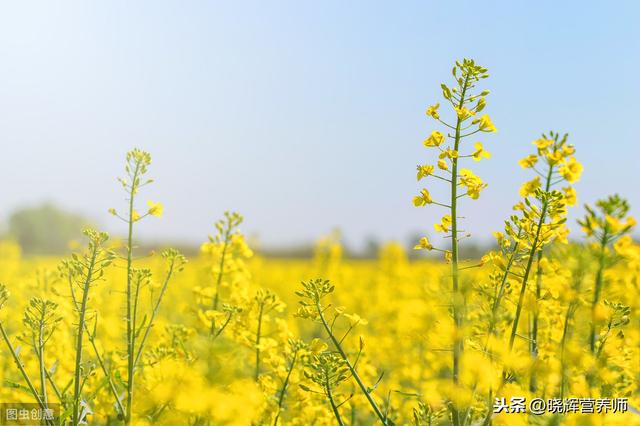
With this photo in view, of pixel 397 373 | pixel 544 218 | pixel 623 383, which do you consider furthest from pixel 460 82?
pixel 397 373

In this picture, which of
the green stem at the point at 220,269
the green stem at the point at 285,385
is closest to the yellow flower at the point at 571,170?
the green stem at the point at 285,385

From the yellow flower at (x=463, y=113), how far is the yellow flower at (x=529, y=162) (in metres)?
0.33

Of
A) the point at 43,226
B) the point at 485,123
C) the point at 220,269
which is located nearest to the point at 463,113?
the point at 485,123

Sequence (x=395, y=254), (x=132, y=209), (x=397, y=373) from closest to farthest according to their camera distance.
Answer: (x=132, y=209) → (x=397, y=373) → (x=395, y=254)

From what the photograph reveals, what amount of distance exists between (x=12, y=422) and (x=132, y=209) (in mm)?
1495

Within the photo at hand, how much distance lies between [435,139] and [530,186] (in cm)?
50

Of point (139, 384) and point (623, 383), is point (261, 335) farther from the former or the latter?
point (623, 383)

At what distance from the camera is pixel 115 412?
360 centimetres

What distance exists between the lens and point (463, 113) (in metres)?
3.11

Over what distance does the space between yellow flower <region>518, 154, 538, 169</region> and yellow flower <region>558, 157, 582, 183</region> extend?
124 mm

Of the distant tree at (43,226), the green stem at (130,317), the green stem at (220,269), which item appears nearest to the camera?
the green stem at (130,317)

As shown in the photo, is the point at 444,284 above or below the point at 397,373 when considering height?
above

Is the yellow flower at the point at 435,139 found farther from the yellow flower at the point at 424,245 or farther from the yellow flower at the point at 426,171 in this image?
the yellow flower at the point at 424,245

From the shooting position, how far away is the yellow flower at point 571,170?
2951mm
